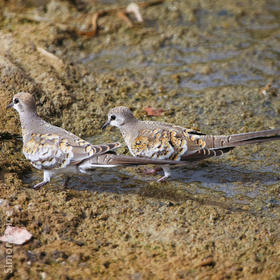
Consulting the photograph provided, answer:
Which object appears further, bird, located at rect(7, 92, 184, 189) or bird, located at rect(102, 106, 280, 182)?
bird, located at rect(102, 106, 280, 182)

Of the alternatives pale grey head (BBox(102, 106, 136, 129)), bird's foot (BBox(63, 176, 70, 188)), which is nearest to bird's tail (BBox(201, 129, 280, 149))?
pale grey head (BBox(102, 106, 136, 129))

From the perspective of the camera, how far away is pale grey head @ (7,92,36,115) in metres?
6.06

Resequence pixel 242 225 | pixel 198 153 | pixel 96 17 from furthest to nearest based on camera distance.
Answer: pixel 96 17, pixel 198 153, pixel 242 225

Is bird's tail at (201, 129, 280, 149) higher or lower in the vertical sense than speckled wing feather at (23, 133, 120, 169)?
lower

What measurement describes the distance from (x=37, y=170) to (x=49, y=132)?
539 millimetres

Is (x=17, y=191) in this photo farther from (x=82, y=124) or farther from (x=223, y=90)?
(x=223, y=90)

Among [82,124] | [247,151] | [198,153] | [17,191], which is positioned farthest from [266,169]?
[17,191]

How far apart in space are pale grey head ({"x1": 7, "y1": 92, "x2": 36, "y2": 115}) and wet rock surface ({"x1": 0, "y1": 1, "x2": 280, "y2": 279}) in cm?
45

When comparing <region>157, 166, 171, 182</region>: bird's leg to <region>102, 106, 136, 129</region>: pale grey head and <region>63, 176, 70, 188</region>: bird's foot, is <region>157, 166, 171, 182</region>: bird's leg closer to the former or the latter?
<region>102, 106, 136, 129</region>: pale grey head

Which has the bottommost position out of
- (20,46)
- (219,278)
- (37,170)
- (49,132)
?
(219,278)

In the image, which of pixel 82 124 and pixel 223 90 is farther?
pixel 223 90

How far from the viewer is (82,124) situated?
6.71 metres

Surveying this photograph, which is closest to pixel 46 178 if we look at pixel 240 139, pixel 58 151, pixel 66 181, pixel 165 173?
pixel 66 181

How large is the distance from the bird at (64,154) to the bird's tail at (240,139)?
81 cm
